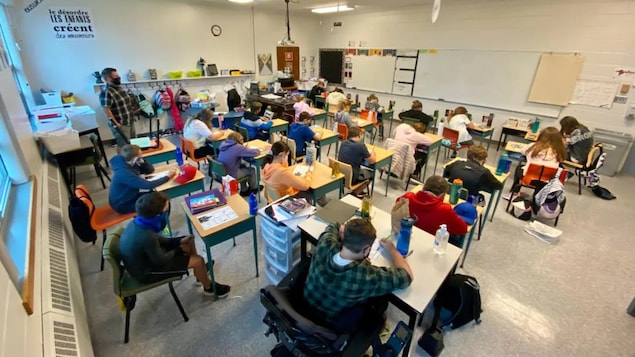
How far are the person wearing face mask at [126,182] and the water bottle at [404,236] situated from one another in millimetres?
2410

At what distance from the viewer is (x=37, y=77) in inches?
209

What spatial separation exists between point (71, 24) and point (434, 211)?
7.07 metres

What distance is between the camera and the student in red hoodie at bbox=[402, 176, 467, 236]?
2324mm

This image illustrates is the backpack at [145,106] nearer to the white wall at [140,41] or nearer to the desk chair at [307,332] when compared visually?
the white wall at [140,41]

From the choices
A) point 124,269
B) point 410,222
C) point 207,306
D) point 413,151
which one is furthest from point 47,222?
point 413,151

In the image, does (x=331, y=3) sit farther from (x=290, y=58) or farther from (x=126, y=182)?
(x=126, y=182)

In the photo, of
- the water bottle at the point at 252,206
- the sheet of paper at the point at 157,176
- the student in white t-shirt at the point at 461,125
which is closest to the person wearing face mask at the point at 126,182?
the sheet of paper at the point at 157,176

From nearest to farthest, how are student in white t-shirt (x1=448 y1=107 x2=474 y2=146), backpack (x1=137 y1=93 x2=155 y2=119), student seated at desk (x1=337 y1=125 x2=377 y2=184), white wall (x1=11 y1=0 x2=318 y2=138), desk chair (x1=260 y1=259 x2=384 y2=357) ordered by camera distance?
desk chair (x1=260 y1=259 x2=384 y2=357) → student seated at desk (x1=337 y1=125 x2=377 y2=184) → student in white t-shirt (x1=448 y1=107 x2=474 y2=146) → white wall (x1=11 y1=0 x2=318 y2=138) → backpack (x1=137 y1=93 x2=155 y2=119)

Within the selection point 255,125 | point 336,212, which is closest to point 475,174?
point 336,212

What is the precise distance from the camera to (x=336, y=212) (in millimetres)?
2379

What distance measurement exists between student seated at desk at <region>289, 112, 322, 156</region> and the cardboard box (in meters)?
3.38

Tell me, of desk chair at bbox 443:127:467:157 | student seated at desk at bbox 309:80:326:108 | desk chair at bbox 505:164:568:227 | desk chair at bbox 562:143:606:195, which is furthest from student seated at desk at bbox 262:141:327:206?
student seated at desk at bbox 309:80:326:108

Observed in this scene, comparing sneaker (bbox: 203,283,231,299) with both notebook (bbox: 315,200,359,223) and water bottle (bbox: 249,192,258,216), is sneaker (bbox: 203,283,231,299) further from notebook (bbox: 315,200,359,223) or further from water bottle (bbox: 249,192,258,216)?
notebook (bbox: 315,200,359,223)

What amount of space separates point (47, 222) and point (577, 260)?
17.6 feet
